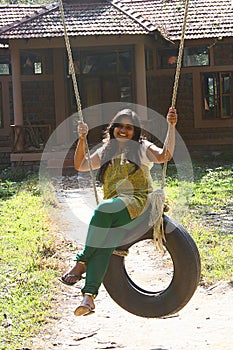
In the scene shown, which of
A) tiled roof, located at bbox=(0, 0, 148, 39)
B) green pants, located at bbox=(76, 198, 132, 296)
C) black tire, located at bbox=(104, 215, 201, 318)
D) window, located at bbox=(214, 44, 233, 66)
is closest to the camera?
green pants, located at bbox=(76, 198, 132, 296)

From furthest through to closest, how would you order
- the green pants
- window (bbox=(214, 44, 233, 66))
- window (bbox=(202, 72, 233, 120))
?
window (bbox=(202, 72, 233, 120)) < window (bbox=(214, 44, 233, 66)) < the green pants

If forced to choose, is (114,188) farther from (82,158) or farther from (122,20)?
(122,20)

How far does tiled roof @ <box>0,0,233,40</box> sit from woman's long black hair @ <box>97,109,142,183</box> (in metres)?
10.3

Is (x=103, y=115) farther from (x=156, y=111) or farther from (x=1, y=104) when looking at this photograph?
(x=1, y=104)

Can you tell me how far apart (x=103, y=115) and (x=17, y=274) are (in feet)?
39.9

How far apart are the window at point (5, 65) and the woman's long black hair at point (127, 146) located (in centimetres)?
1460

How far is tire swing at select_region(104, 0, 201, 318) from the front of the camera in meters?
4.51

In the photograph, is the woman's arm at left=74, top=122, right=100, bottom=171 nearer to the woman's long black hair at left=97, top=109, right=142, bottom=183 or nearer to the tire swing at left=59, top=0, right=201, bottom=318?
the woman's long black hair at left=97, top=109, right=142, bottom=183

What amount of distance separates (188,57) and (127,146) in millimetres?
13783

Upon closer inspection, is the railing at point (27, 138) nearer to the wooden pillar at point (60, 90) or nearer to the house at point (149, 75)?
the house at point (149, 75)

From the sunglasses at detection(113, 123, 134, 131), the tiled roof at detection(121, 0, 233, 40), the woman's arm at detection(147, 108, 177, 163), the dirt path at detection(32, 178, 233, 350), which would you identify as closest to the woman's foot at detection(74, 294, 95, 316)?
the dirt path at detection(32, 178, 233, 350)

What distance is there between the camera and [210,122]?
18.3m

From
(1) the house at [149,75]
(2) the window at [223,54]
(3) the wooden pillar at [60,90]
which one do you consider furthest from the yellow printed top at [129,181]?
(2) the window at [223,54]

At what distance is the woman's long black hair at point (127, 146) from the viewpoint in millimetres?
4844
